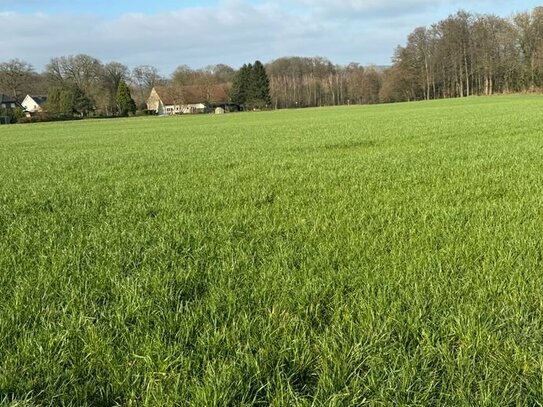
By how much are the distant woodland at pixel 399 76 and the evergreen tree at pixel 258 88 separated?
534 millimetres

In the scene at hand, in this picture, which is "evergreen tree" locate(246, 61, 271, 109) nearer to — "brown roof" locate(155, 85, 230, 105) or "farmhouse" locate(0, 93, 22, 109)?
"brown roof" locate(155, 85, 230, 105)

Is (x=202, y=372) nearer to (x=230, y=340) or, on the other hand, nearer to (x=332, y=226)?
(x=230, y=340)

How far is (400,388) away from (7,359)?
2.21 m

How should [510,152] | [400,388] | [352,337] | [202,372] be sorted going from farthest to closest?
[510,152] < [352,337] < [202,372] < [400,388]

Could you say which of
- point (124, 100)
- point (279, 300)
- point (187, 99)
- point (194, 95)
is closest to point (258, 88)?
point (194, 95)

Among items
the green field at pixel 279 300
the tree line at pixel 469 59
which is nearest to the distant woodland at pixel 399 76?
the tree line at pixel 469 59

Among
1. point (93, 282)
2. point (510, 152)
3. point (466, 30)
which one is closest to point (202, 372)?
point (93, 282)

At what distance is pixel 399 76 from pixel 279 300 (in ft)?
390

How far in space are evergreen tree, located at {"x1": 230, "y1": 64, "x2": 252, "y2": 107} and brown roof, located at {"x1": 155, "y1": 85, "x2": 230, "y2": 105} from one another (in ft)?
18.7

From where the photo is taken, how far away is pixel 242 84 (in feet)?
408

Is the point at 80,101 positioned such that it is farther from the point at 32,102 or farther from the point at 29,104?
the point at 29,104

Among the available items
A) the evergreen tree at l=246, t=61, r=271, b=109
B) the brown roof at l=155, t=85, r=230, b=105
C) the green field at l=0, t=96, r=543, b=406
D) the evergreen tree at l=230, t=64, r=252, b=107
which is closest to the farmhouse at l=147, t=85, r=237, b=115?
the brown roof at l=155, t=85, r=230, b=105

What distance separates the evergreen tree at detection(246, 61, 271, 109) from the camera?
122 m

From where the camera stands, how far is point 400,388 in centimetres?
262
